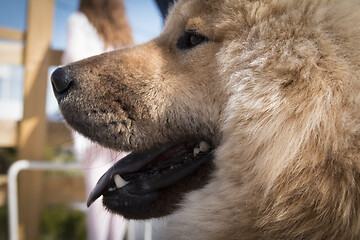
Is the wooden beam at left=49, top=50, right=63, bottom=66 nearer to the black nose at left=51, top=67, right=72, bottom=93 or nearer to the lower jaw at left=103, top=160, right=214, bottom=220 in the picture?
the black nose at left=51, top=67, right=72, bottom=93

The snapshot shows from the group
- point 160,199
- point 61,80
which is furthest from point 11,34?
point 160,199

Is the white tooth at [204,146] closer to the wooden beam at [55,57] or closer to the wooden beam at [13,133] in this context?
the wooden beam at [13,133]

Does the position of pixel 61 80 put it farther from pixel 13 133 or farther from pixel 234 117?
pixel 13 133

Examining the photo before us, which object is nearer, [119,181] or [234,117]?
[234,117]

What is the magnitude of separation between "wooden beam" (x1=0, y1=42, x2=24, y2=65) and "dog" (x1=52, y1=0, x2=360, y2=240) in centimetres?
200

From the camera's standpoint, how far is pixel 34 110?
10.1 ft

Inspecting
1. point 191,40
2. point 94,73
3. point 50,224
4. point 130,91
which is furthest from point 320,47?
point 50,224

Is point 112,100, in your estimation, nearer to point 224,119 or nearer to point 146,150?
point 146,150

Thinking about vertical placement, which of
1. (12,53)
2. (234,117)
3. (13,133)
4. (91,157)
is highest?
(12,53)

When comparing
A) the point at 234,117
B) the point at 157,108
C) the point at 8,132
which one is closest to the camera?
the point at 234,117

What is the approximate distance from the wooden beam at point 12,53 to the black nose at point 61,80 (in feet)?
6.47

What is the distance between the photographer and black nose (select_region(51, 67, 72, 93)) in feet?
4.26

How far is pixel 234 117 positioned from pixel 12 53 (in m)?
2.61

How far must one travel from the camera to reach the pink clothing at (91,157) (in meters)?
2.37
